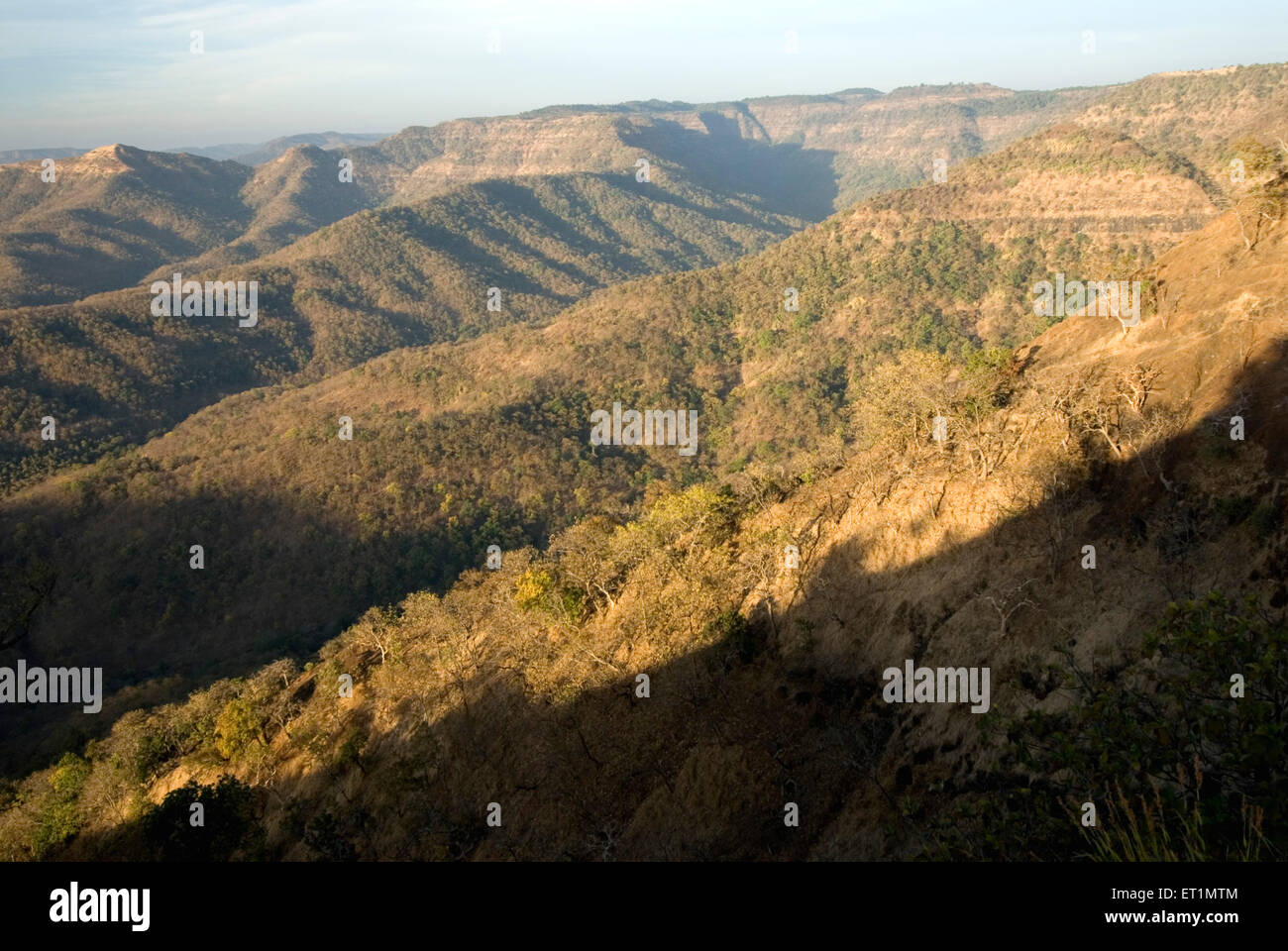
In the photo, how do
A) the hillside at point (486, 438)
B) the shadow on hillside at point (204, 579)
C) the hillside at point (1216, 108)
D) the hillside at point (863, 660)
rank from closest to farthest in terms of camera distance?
the hillside at point (863, 660)
the shadow on hillside at point (204, 579)
the hillside at point (486, 438)
the hillside at point (1216, 108)

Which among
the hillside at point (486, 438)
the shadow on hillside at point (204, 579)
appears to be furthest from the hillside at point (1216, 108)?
the shadow on hillside at point (204, 579)

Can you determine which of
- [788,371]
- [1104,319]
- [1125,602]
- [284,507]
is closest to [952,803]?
[1125,602]

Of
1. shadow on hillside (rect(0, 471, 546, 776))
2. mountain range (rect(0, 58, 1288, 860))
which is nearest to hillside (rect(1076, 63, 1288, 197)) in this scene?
shadow on hillside (rect(0, 471, 546, 776))

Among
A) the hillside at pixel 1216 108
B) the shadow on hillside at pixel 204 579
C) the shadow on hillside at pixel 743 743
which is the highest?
the hillside at pixel 1216 108

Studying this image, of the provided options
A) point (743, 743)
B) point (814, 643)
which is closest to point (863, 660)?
point (814, 643)

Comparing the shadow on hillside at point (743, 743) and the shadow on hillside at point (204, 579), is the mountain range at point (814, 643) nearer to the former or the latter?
the shadow on hillside at point (743, 743)

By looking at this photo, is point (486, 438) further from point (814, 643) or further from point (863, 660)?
point (863, 660)

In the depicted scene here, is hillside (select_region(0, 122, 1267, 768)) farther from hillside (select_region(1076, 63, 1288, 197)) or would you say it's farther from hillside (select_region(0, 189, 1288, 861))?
hillside (select_region(1076, 63, 1288, 197))
